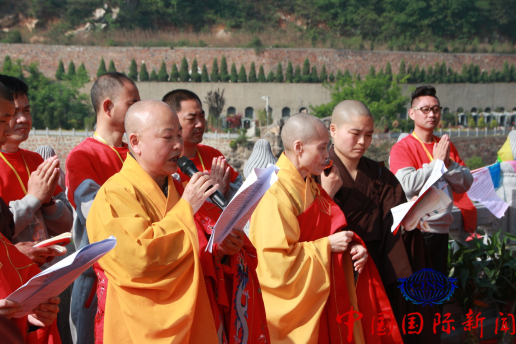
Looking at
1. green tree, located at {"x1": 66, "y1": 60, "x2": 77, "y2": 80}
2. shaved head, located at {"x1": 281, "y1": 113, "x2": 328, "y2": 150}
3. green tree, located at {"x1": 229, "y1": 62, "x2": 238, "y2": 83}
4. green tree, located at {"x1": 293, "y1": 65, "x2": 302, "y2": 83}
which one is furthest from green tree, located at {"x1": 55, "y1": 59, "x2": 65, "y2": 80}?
shaved head, located at {"x1": 281, "y1": 113, "x2": 328, "y2": 150}

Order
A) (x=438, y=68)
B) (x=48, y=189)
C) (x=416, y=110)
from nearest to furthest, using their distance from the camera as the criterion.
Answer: (x=48, y=189)
(x=416, y=110)
(x=438, y=68)

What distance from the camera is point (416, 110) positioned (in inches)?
135

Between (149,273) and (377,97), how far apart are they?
93.5 ft

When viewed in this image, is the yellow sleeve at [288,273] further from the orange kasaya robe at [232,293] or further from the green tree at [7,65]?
the green tree at [7,65]

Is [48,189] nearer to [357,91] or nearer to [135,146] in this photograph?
[135,146]

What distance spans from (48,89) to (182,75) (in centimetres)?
715

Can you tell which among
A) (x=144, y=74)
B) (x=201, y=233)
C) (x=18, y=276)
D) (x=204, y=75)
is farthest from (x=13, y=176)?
(x=204, y=75)

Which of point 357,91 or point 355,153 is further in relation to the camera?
point 357,91

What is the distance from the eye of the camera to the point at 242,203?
1772mm

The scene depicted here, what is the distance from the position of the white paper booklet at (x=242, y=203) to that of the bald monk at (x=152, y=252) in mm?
A: 86

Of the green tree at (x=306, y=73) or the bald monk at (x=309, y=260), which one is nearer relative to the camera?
the bald monk at (x=309, y=260)

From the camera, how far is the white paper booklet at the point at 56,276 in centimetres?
146

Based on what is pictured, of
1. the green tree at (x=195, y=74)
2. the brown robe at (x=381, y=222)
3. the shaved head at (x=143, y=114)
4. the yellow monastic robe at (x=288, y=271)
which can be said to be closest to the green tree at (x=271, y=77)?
the green tree at (x=195, y=74)

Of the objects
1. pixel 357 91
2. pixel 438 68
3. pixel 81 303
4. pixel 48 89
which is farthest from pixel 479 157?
pixel 81 303
